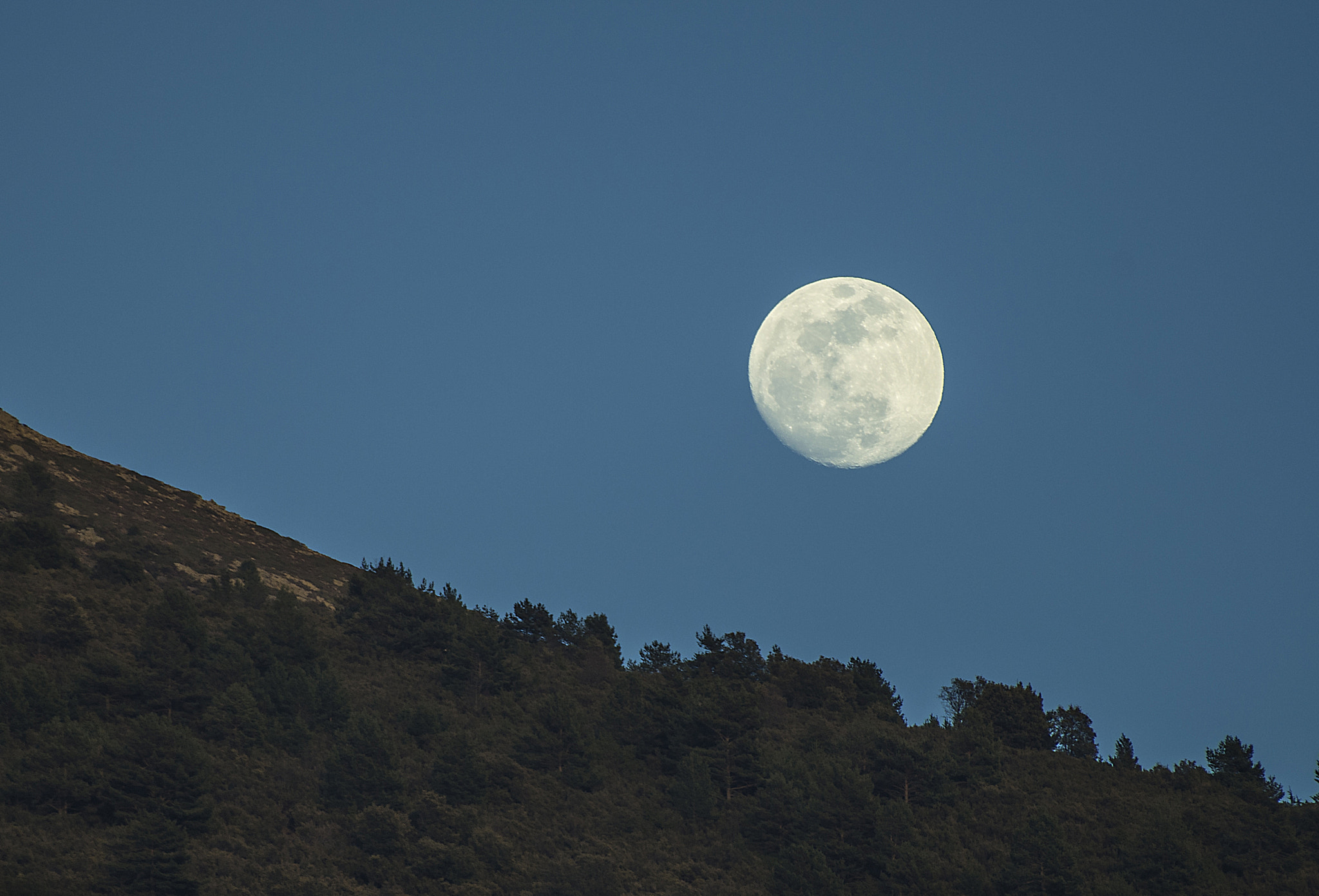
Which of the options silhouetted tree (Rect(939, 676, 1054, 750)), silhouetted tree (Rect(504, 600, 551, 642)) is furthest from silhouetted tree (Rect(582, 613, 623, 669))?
silhouetted tree (Rect(939, 676, 1054, 750))

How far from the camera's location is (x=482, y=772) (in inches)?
1433

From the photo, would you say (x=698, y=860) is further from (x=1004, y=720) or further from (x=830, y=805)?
(x=1004, y=720)

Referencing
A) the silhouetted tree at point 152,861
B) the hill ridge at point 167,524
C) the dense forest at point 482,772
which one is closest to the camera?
A: the silhouetted tree at point 152,861

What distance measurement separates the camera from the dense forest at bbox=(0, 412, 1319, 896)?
30516 mm

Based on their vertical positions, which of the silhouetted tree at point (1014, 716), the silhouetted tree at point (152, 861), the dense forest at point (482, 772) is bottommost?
the silhouetted tree at point (152, 861)

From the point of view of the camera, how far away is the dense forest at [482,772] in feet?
100

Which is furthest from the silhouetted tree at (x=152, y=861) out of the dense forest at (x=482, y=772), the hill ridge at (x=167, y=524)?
the hill ridge at (x=167, y=524)

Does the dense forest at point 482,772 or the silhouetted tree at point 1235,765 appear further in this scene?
the silhouetted tree at point 1235,765

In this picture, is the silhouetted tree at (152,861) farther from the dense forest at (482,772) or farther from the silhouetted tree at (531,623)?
the silhouetted tree at (531,623)

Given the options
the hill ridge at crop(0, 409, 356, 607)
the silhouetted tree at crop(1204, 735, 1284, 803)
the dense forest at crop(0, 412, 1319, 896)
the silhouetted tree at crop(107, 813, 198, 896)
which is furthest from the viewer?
the hill ridge at crop(0, 409, 356, 607)

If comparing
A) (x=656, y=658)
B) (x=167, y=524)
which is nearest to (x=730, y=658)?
(x=656, y=658)

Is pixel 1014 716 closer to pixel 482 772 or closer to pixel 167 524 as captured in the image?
pixel 482 772

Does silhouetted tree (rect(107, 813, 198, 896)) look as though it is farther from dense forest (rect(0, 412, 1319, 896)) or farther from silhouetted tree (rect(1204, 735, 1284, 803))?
silhouetted tree (rect(1204, 735, 1284, 803))

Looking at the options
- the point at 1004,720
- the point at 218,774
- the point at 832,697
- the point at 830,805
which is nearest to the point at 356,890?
the point at 218,774
